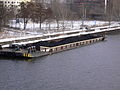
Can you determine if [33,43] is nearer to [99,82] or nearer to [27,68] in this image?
[27,68]

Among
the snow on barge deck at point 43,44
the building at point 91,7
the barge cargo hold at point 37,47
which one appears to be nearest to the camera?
the barge cargo hold at point 37,47

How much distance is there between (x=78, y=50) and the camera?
1964 centimetres

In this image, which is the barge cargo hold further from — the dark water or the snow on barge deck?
the dark water

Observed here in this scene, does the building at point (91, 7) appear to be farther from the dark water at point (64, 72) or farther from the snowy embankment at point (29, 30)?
the dark water at point (64, 72)

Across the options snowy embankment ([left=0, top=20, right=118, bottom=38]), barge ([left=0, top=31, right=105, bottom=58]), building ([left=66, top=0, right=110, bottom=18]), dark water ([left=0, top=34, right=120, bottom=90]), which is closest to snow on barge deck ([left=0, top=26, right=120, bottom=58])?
barge ([left=0, top=31, right=105, bottom=58])

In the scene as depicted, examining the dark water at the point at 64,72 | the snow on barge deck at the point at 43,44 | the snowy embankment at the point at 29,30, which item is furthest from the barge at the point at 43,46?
the snowy embankment at the point at 29,30

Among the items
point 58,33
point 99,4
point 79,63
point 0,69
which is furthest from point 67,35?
point 99,4

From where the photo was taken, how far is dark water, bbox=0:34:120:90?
1209cm

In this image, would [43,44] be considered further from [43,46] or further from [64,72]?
[64,72]

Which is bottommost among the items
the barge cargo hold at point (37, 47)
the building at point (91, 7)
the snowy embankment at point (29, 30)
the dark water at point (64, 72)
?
the dark water at point (64, 72)

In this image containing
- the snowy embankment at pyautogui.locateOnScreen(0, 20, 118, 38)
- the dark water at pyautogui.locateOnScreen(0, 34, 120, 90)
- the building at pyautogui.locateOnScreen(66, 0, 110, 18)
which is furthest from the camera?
the building at pyautogui.locateOnScreen(66, 0, 110, 18)

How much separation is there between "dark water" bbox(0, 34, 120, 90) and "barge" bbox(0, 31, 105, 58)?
64 centimetres

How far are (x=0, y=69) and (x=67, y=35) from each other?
10.4 meters

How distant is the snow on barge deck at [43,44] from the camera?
55.0 feet
